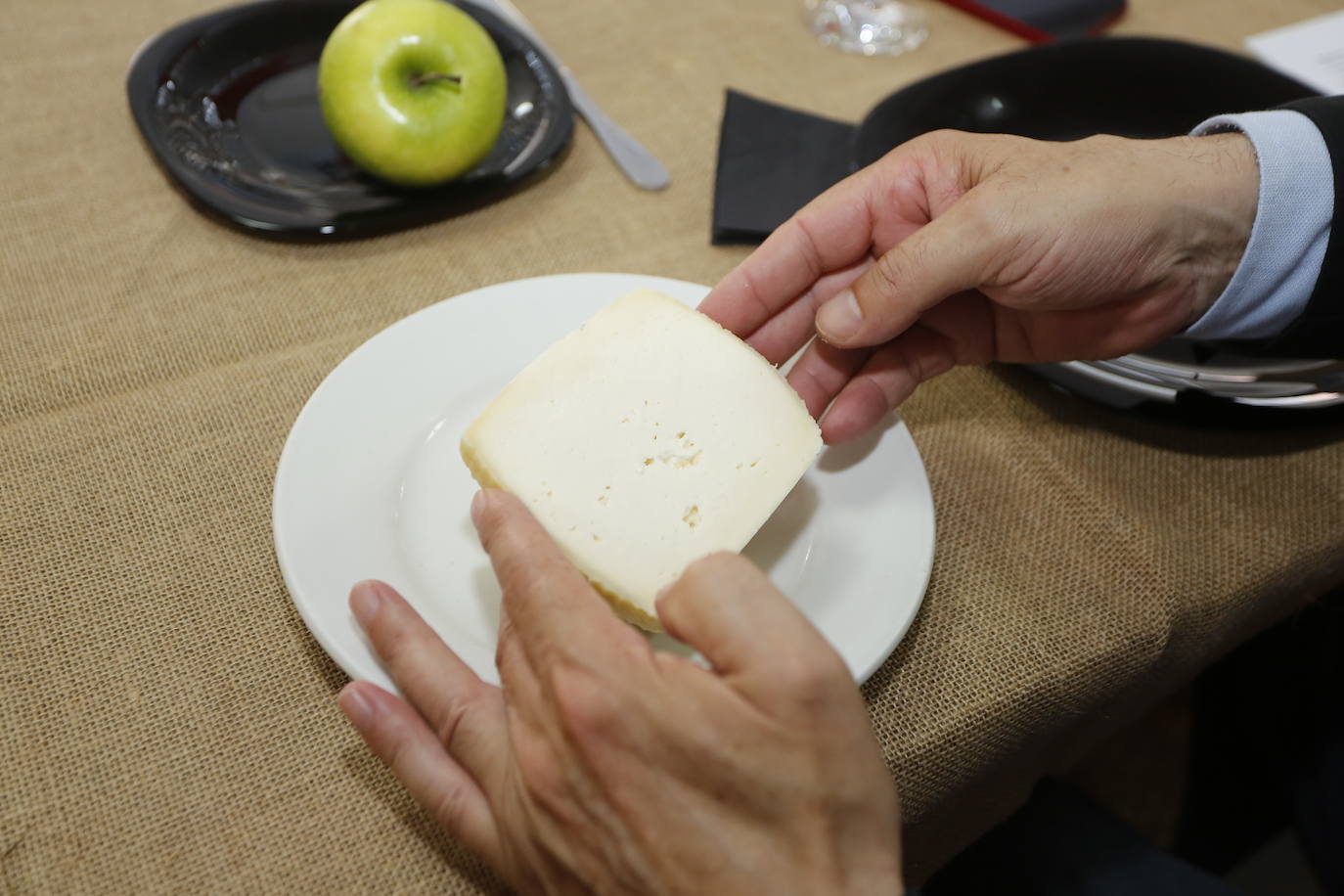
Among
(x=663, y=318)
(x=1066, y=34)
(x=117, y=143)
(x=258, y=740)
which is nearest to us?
(x=258, y=740)

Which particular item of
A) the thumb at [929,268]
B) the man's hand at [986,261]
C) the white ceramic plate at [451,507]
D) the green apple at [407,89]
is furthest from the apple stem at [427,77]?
the thumb at [929,268]

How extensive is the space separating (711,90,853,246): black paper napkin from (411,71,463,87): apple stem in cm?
30

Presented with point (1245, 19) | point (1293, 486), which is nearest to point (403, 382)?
point (1293, 486)

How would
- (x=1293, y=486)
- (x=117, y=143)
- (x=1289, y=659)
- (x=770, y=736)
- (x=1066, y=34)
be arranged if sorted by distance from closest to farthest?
1. (x=770, y=736)
2. (x=1293, y=486)
3. (x=117, y=143)
4. (x=1289, y=659)
5. (x=1066, y=34)

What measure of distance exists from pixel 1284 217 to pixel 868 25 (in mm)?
722

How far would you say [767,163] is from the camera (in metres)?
1.09

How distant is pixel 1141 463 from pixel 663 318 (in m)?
0.47

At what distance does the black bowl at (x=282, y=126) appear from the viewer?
96 cm

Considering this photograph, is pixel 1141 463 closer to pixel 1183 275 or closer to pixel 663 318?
pixel 1183 275

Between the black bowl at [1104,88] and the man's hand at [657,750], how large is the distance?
0.77m

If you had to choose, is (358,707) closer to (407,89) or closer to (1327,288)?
(407,89)

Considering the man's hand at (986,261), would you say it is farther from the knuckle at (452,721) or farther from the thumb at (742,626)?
the knuckle at (452,721)

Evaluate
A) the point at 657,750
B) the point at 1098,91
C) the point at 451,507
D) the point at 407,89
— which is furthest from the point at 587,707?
the point at 1098,91

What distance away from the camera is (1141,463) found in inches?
33.9
